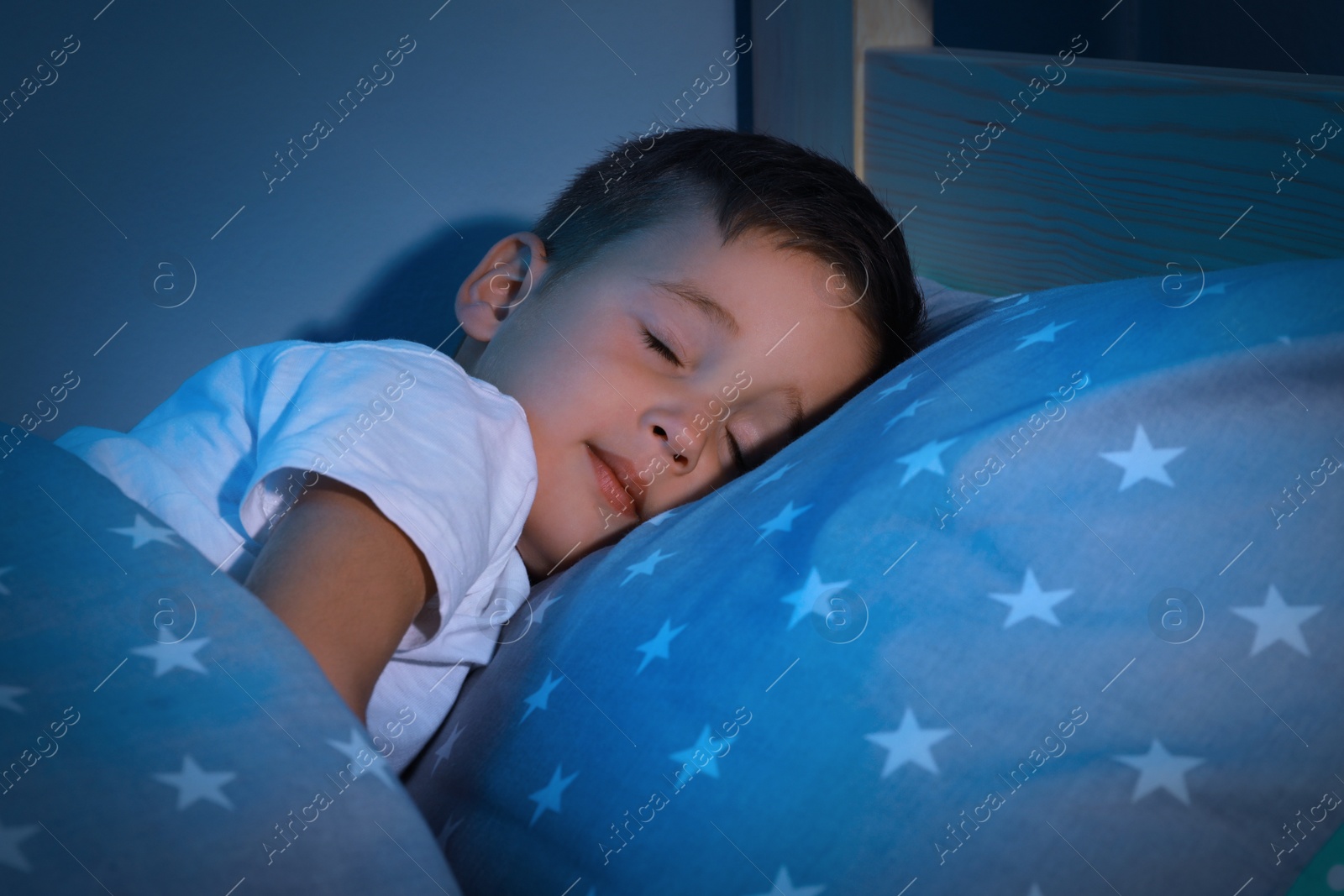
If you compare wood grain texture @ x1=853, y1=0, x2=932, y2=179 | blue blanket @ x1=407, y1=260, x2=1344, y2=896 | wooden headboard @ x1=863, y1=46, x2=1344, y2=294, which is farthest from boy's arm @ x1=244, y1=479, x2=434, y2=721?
wood grain texture @ x1=853, y1=0, x2=932, y2=179

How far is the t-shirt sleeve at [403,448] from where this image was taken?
27.4 inches

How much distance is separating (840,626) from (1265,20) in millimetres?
1622

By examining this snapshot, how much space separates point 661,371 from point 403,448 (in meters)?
0.32

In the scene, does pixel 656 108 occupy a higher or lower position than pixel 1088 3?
higher

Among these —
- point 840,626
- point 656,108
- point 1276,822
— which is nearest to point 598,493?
point 840,626

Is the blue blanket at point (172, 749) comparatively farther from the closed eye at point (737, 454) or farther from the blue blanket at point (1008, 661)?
the closed eye at point (737, 454)

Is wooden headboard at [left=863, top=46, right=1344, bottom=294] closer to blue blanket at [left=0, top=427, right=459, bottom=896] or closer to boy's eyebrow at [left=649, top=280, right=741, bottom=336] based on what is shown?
boy's eyebrow at [left=649, top=280, right=741, bottom=336]

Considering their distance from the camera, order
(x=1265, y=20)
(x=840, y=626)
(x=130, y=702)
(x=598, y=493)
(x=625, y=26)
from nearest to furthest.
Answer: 1. (x=130, y=702)
2. (x=840, y=626)
3. (x=598, y=493)
4. (x=625, y=26)
5. (x=1265, y=20)

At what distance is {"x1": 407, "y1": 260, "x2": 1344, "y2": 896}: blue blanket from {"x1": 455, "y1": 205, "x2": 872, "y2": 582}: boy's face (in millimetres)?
245

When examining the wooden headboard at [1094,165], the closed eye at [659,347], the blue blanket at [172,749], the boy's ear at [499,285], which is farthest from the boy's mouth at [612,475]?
the wooden headboard at [1094,165]

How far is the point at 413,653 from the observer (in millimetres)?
810

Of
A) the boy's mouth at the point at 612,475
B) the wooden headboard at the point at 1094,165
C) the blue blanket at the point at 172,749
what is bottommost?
the wooden headboard at the point at 1094,165

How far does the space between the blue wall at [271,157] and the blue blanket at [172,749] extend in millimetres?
866

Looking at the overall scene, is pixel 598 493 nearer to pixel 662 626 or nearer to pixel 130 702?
pixel 662 626
